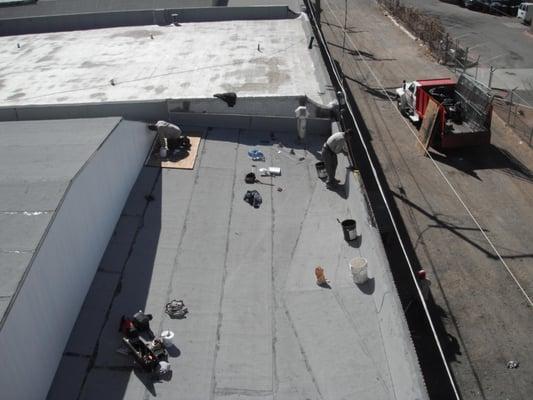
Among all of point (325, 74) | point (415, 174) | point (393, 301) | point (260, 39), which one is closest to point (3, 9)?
point (260, 39)

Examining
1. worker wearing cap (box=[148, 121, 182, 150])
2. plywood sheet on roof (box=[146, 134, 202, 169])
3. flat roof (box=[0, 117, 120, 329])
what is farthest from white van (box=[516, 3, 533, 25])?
flat roof (box=[0, 117, 120, 329])

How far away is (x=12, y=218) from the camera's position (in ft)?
27.5

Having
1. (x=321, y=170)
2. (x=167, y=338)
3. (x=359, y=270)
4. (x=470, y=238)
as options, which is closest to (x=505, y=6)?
(x=470, y=238)

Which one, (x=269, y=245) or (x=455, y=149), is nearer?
(x=269, y=245)

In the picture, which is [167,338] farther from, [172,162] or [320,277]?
[172,162]

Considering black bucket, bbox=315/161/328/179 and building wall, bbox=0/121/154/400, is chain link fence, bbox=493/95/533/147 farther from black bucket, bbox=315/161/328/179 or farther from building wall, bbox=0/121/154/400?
building wall, bbox=0/121/154/400

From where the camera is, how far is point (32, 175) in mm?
9648

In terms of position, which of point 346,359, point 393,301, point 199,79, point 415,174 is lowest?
point 415,174

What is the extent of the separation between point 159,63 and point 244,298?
13255mm

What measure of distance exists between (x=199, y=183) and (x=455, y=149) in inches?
600

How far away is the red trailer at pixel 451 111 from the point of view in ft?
74.9

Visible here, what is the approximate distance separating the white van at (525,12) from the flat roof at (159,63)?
2633 centimetres

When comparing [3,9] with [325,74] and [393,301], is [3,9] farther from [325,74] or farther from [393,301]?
[393,301]

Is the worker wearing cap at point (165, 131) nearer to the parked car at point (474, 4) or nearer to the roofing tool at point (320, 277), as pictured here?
the roofing tool at point (320, 277)
